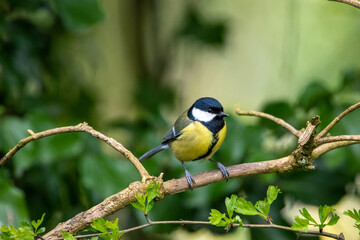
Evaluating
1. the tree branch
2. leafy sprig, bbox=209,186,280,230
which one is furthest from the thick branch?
leafy sprig, bbox=209,186,280,230

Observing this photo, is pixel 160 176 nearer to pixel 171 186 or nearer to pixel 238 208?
pixel 171 186

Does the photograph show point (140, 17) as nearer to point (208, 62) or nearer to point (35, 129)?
point (208, 62)

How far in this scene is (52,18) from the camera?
2.29 meters

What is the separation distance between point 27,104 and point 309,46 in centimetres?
250

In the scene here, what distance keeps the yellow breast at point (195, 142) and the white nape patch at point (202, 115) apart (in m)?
0.02

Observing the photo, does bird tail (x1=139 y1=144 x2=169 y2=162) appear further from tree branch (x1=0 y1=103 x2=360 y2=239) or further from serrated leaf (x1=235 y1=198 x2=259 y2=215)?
serrated leaf (x1=235 y1=198 x2=259 y2=215)

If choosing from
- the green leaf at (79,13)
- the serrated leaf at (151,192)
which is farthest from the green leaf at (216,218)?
the green leaf at (79,13)

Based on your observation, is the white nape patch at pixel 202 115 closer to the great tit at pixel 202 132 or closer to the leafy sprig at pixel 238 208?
the great tit at pixel 202 132

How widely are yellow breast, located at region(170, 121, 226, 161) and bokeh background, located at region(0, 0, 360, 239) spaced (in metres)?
0.19

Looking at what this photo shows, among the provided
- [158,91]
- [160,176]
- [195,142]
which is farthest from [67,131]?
[158,91]

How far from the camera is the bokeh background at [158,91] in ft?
5.45

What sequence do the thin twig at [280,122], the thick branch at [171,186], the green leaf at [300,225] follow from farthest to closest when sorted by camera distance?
the thin twig at [280,122], the thick branch at [171,186], the green leaf at [300,225]

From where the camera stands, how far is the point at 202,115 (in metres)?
1.52

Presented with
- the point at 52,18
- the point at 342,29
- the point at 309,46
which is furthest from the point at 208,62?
the point at 52,18
